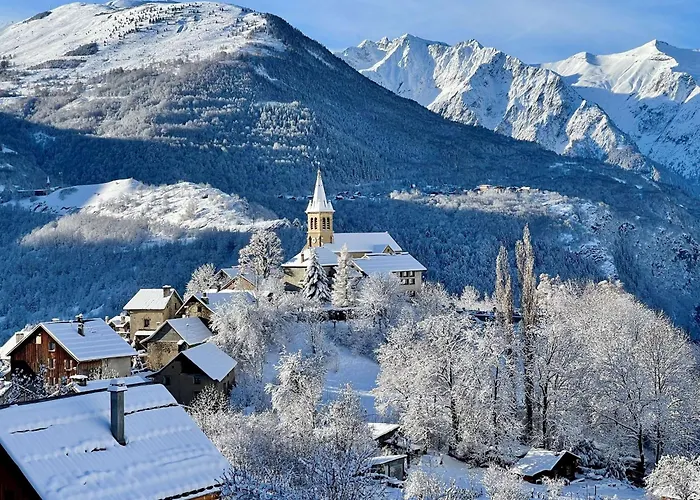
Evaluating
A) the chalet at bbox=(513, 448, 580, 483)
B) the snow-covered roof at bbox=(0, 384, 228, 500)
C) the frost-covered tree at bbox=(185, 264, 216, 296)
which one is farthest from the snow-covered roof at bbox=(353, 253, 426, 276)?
the snow-covered roof at bbox=(0, 384, 228, 500)

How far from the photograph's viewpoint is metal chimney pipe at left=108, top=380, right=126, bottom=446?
33.1 metres

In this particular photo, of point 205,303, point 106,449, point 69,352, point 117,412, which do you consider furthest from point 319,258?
point 106,449

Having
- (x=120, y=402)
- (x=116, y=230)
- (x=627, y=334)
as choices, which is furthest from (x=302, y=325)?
(x=116, y=230)

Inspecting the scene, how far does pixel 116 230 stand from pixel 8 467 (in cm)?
16426

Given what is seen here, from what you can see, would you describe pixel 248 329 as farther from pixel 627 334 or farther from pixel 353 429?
pixel 627 334

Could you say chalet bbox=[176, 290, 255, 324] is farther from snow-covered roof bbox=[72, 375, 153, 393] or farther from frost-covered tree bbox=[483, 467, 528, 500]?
frost-covered tree bbox=[483, 467, 528, 500]

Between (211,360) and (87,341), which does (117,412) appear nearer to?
(211,360)

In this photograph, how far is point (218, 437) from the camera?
5178 centimetres

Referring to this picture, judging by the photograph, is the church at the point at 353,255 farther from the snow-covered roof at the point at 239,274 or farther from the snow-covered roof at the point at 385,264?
the snow-covered roof at the point at 239,274

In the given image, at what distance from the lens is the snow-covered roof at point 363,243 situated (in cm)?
11464

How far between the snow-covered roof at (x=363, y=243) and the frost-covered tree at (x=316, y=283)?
1839 centimetres

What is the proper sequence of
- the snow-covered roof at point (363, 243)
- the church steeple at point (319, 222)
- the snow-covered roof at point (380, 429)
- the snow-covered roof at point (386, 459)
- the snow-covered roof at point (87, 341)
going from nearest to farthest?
the snow-covered roof at point (386, 459)
the snow-covered roof at point (380, 429)
the snow-covered roof at point (87, 341)
the church steeple at point (319, 222)
the snow-covered roof at point (363, 243)

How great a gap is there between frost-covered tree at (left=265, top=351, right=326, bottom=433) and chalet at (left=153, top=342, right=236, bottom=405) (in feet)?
12.3

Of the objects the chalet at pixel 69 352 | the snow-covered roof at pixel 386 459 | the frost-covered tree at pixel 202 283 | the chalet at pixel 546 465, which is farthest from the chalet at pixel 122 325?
the chalet at pixel 546 465
